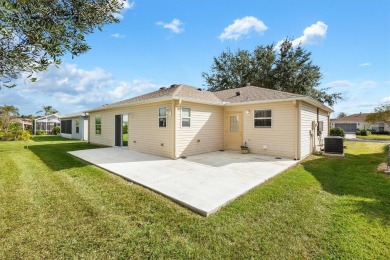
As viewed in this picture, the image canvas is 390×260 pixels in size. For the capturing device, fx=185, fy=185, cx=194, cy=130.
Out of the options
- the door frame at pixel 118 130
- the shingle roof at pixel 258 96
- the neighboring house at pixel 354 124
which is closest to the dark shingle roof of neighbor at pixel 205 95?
the shingle roof at pixel 258 96

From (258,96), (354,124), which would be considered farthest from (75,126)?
(354,124)

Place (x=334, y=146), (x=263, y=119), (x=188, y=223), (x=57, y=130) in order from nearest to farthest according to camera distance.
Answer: (x=188, y=223), (x=263, y=119), (x=334, y=146), (x=57, y=130)

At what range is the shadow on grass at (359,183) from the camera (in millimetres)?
3795

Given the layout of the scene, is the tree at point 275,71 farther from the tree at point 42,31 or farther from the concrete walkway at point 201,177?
the tree at point 42,31

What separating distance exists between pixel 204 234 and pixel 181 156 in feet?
19.4

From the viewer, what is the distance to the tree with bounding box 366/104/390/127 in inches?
744

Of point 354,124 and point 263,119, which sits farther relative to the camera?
point 354,124

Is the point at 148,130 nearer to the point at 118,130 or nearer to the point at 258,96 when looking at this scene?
the point at 118,130

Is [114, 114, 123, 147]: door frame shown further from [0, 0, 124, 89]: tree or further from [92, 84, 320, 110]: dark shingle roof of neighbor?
[0, 0, 124, 89]: tree

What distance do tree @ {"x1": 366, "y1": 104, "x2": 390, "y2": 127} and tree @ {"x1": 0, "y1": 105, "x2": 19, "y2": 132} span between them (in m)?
39.5

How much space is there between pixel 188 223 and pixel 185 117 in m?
→ 6.18

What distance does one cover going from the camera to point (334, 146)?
9.49m

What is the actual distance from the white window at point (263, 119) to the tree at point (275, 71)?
16360mm

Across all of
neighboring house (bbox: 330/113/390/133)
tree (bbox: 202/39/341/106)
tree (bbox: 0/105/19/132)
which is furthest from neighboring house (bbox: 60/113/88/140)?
neighboring house (bbox: 330/113/390/133)
